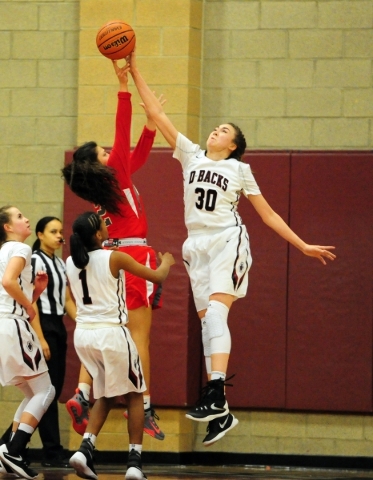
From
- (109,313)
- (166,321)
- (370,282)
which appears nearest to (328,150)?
(370,282)

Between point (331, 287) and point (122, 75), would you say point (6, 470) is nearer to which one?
point (122, 75)

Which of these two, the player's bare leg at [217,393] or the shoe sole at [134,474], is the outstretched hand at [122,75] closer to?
the player's bare leg at [217,393]

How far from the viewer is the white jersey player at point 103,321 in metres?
5.93

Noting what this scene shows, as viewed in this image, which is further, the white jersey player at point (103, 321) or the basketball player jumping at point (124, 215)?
A: the basketball player jumping at point (124, 215)

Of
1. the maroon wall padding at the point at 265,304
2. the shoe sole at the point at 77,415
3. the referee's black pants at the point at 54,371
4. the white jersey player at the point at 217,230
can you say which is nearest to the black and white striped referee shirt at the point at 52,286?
the referee's black pants at the point at 54,371

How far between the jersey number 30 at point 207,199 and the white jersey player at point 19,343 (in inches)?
46.7

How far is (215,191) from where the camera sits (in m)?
6.29

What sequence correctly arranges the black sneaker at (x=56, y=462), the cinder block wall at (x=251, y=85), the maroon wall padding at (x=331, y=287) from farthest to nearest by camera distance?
the cinder block wall at (x=251, y=85) → the maroon wall padding at (x=331, y=287) → the black sneaker at (x=56, y=462)

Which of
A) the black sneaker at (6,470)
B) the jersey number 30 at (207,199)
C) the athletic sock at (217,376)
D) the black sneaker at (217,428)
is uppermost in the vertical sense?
the jersey number 30 at (207,199)

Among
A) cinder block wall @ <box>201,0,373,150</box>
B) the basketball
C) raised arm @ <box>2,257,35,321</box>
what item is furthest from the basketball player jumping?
cinder block wall @ <box>201,0,373,150</box>

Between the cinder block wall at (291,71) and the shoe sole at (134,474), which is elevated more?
the cinder block wall at (291,71)

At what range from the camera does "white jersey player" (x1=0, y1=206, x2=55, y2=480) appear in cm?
646

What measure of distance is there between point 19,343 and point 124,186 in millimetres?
1246

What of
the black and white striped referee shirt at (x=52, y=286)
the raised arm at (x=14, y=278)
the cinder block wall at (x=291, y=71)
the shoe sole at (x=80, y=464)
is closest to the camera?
the shoe sole at (x=80, y=464)
